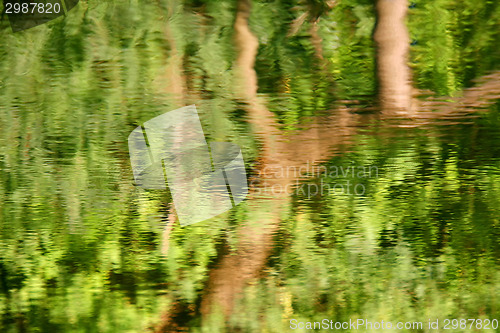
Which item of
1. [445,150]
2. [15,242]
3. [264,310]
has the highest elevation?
[445,150]

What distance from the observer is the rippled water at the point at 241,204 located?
67 cm

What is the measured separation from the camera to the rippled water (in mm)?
665

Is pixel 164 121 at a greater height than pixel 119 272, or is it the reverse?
pixel 164 121

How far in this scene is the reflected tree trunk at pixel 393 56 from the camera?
25.1 inches

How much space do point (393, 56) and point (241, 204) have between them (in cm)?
33

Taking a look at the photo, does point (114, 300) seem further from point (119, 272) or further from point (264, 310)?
point (264, 310)

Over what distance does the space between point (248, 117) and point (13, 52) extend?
383 millimetres

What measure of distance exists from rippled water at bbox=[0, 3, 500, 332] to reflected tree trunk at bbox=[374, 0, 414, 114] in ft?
0.05

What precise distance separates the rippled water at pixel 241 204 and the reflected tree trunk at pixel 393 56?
0.02 metres

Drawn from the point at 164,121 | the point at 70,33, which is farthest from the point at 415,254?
the point at 70,33

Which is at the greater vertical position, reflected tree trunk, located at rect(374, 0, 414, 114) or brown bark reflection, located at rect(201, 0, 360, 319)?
reflected tree trunk, located at rect(374, 0, 414, 114)

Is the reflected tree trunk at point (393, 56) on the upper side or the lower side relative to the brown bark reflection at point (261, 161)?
upper

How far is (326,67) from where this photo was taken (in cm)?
66

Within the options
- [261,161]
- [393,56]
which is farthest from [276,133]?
[393,56]
